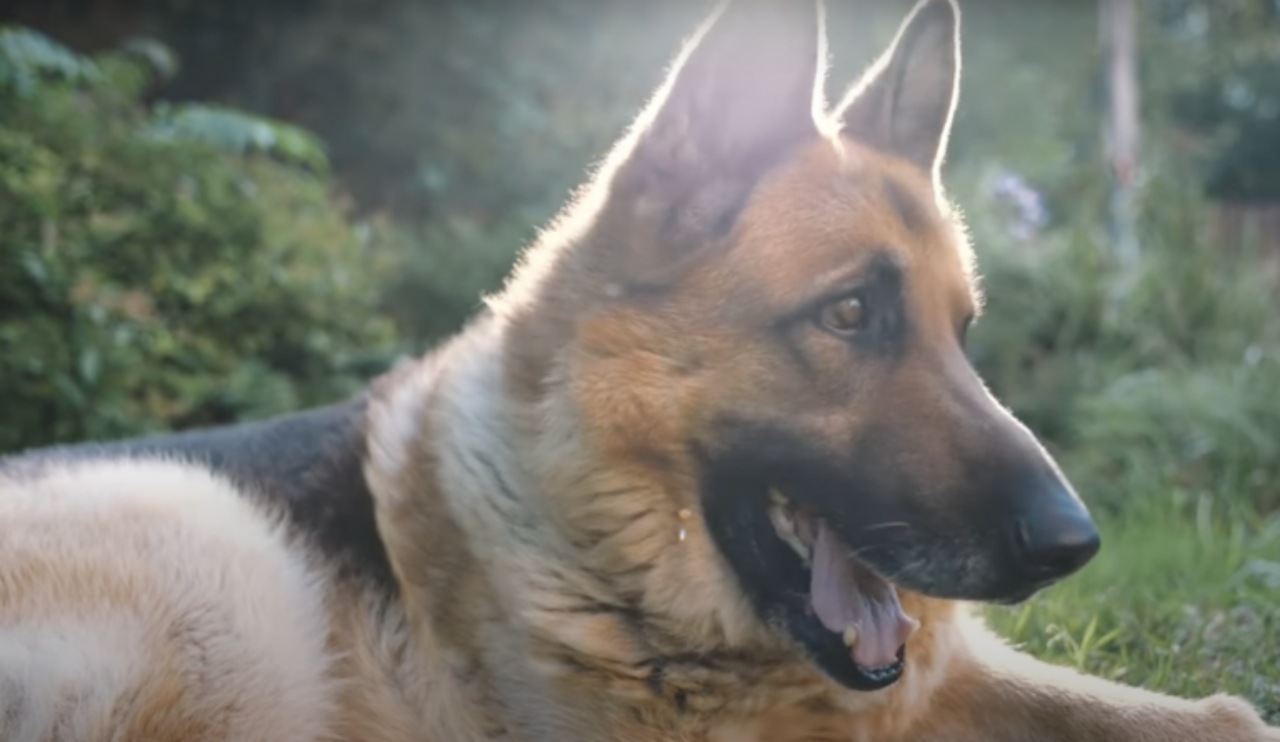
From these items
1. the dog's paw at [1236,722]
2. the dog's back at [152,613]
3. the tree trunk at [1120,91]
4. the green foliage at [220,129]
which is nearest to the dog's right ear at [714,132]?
the dog's back at [152,613]

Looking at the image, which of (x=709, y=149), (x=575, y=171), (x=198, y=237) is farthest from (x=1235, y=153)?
(x=709, y=149)

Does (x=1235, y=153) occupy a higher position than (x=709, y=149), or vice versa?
(x=1235, y=153)

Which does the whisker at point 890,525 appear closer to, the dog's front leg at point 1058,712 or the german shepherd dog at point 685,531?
the german shepherd dog at point 685,531

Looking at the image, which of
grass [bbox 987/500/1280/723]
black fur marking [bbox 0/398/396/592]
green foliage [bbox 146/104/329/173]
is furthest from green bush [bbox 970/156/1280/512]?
green foliage [bbox 146/104/329/173]

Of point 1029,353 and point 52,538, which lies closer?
point 52,538

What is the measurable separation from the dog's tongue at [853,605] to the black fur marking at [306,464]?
1.08 metres

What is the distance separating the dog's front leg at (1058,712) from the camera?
9.52ft

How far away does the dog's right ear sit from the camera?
2951 mm

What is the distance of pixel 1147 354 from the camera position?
8.47 meters

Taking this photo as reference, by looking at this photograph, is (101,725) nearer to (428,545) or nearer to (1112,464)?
(428,545)

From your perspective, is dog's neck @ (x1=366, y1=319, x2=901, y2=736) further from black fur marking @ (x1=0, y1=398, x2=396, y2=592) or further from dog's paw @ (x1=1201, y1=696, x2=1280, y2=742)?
dog's paw @ (x1=1201, y1=696, x2=1280, y2=742)

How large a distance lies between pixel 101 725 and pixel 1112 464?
18.4 ft

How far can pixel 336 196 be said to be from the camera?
10531mm

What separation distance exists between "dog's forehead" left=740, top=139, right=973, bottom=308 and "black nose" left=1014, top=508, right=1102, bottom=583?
633 millimetres
